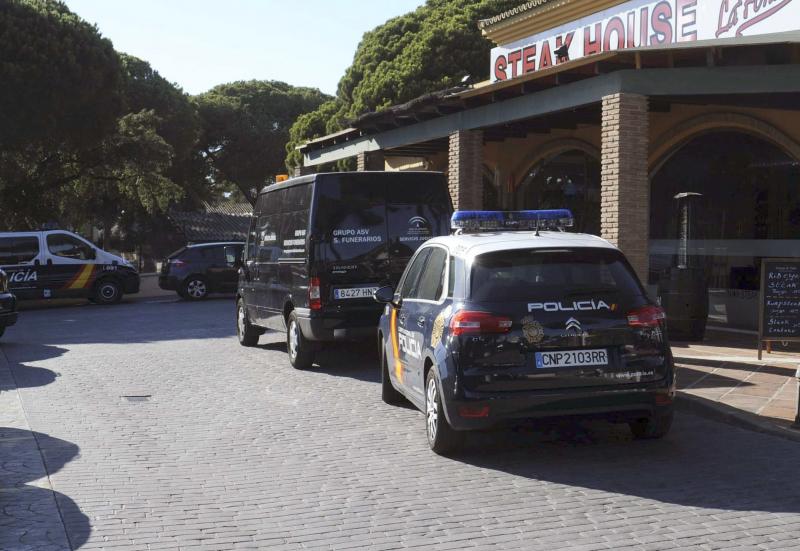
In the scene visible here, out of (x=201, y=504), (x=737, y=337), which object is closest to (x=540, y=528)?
(x=201, y=504)

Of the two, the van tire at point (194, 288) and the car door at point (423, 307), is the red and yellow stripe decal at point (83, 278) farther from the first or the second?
the car door at point (423, 307)

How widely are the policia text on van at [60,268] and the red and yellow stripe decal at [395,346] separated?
16.9 meters

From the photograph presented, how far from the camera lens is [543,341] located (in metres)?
6.61

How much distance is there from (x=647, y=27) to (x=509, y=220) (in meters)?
11.3

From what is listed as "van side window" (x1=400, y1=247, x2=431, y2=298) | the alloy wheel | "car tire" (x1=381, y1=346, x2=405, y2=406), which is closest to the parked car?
"car tire" (x1=381, y1=346, x2=405, y2=406)

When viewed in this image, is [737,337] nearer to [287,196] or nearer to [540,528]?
[287,196]

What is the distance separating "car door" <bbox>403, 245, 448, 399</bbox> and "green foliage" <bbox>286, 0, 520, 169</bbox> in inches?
Answer: 1000

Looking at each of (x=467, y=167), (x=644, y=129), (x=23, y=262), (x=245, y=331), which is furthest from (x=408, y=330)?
(x=23, y=262)

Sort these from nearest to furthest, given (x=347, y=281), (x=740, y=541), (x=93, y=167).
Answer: (x=740, y=541) → (x=347, y=281) → (x=93, y=167)

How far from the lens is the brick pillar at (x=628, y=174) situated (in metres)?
12.8

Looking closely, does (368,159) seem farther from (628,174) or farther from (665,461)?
(665,461)

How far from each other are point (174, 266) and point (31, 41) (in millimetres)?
10357

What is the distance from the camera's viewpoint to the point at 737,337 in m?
14.3

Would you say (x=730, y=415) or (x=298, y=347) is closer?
(x=730, y=415)
